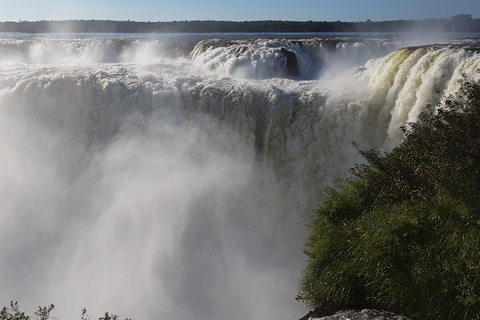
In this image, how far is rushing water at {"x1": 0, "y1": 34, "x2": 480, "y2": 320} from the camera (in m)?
9.71

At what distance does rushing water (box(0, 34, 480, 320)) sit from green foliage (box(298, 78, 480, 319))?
10.7 feet

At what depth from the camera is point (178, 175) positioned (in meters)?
11.6

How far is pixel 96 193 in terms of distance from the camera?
1191cm

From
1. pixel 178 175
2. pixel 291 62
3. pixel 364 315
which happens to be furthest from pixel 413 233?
pixel 291 62

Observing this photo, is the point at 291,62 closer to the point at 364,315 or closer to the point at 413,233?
the point at 413,233

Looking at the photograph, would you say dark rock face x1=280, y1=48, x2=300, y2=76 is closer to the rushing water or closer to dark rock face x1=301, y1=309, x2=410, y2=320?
the rushing water

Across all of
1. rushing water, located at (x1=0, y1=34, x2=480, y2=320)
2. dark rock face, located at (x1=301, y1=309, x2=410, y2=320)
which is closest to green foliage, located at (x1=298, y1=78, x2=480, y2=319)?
dark rock face, located at (x1=301, y1=309, x2=410, y2=320)

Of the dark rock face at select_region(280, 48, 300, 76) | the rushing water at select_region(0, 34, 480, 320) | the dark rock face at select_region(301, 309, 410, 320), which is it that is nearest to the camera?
the dark rock face at select_region(301, 309, 410, 320)

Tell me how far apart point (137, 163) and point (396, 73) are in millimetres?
7578

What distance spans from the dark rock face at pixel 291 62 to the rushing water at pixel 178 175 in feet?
23.5

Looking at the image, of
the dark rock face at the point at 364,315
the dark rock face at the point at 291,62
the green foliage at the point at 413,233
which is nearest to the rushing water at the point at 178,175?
the green foliage at the point at 413,233

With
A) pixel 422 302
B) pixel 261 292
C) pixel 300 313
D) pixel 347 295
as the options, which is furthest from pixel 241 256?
pixel 422 302

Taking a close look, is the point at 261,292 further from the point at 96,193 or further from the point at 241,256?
the point at 96,193

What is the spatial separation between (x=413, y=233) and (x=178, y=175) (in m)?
7.38
